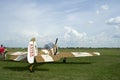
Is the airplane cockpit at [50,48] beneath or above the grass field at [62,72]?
above

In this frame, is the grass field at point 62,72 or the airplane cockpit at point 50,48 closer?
the grass field at point 62,72

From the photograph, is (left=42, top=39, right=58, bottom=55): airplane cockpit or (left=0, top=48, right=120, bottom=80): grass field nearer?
(left=0, top=48, right=120, bottom=80): grass field

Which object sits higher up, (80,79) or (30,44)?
(30,44)

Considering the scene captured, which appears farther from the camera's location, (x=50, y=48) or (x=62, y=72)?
(x=50, y=48)

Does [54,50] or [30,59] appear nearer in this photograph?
[30,59]

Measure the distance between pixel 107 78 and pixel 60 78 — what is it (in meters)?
2.28

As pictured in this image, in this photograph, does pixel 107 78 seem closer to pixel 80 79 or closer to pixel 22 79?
pixel 80 79

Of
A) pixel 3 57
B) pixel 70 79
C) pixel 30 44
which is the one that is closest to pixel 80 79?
pixel 70 79

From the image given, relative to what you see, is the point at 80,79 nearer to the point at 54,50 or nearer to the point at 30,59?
the point at 30,59

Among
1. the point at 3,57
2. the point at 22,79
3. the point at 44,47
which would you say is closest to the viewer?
the point at 22,79

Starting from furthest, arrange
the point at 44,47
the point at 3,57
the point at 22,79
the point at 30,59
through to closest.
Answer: the point at 3,57 → the point at 44,47 → the point at 30,59 → the point at 22,79

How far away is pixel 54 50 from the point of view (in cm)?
2164

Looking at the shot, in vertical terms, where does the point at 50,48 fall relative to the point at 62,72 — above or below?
above

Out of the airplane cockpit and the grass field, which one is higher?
the airplane cockpit
